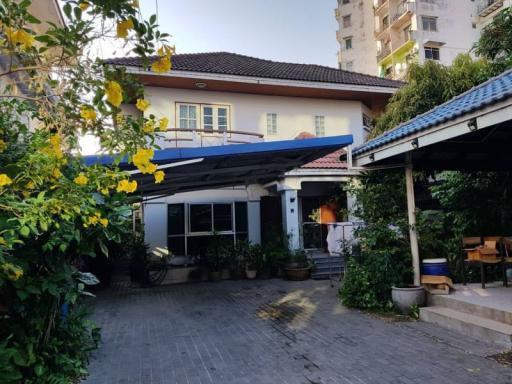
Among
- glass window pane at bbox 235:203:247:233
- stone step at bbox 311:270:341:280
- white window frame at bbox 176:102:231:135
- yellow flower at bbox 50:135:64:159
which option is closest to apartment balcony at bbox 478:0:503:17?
white window frame at bbox 176:102:231:135

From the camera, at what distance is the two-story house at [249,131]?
13.0m

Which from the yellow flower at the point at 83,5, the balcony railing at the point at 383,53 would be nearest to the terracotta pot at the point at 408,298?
the yellow flower at the point at 83,5

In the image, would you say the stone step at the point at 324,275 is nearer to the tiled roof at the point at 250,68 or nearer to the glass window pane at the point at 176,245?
the glass window pane at the point at 176,245

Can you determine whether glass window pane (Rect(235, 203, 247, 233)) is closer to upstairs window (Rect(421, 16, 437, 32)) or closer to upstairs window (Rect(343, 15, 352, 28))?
upstairs window (Rect(421, 16, 437, 32))

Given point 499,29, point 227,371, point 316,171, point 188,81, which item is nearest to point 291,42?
point 188,81

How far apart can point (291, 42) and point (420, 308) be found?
53.3ft

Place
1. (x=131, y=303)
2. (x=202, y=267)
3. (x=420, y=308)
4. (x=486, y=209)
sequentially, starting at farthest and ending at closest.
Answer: (x=202, y=267)
(x=131, y=303)
(x=486, y=209)
(x=420, y=308)

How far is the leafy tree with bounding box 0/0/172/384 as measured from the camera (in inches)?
66.8

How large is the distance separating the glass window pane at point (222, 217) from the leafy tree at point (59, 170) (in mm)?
10578

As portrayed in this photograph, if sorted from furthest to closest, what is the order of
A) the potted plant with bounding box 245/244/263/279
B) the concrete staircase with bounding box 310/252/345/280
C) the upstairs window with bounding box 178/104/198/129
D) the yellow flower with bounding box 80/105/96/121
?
the upstairs window with bounding box 178/104/198/129, the potted plant with bounding box 245/244/263/279, the concrete staircase with bounding box 310/252/345/280, the yellow flower with bounding box 80/105/96/121

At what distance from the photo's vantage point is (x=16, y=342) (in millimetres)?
2512

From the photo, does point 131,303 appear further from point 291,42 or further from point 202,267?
point 291,42

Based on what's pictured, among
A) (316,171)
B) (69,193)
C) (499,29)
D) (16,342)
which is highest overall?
(499,29)

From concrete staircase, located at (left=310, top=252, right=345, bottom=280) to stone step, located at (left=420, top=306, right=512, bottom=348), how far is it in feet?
18.3
